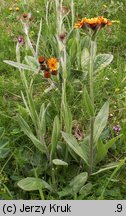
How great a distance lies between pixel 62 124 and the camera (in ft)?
8.02

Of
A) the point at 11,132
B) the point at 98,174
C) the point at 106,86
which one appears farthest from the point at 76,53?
the point at 98,174

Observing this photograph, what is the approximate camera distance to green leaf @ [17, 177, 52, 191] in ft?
6.80

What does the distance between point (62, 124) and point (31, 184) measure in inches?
19.4

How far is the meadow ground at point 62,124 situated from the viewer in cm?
210

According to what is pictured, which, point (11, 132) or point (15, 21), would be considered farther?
point (15, 21)

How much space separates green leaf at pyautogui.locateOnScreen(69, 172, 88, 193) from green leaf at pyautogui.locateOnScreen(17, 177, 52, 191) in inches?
5.0

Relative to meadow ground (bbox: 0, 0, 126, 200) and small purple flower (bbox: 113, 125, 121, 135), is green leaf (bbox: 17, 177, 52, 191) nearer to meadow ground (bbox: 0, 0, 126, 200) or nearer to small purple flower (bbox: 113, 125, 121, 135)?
meadow ground (bbox: 0, 0, 126, 200)

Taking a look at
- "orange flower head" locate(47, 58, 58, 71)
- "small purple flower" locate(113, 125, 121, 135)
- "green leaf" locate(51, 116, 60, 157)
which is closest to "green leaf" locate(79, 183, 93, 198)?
"green leaf" locate(51, 116, 60, 157)

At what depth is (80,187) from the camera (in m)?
2.12

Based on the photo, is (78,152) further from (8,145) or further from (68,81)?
(68,81)

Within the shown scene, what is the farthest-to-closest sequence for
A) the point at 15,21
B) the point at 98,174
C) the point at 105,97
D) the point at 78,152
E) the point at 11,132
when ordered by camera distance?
the point at 15,21 → the point at 105,97 → the point at 11,132 → the point at 98,174 → the point at 78,152

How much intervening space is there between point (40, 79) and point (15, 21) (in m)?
0.96

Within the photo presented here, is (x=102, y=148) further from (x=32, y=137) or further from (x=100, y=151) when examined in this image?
(x=32, y=137)

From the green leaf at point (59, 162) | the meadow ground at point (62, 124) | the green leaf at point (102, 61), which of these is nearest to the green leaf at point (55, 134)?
the meadow ground at point (62, 124)
